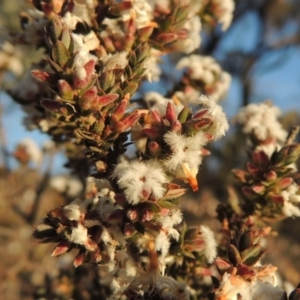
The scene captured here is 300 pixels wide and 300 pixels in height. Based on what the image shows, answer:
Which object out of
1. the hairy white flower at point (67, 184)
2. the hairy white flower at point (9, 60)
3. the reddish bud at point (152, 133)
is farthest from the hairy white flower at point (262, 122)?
the hairy white flower at point (9, 60)

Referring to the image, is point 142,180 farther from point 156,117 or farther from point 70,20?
point 70,20

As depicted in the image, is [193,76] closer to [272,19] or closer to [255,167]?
[255,167]

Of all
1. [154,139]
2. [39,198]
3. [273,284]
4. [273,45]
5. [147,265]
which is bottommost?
[273,45]

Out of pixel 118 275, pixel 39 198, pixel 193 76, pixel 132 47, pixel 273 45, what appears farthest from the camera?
pixel 273 45

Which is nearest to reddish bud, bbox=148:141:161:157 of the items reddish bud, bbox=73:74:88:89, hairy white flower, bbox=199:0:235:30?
reddish bud, bbox=73:74:88:89

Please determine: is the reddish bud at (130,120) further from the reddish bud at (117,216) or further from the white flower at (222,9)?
the white flower at (222,9)

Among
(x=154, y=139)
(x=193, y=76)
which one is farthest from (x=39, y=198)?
(x=154, y=139)

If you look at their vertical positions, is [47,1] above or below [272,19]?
above
